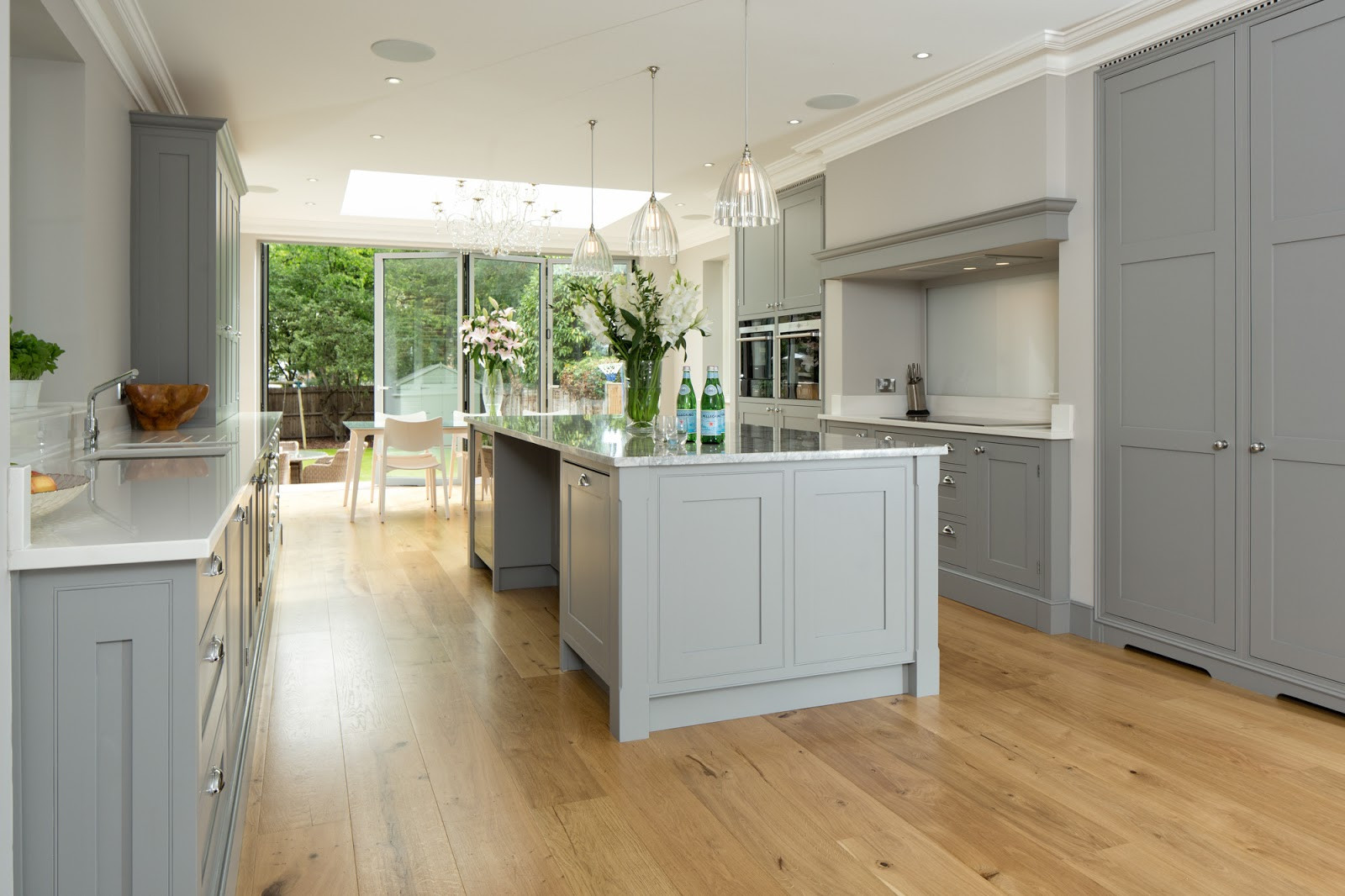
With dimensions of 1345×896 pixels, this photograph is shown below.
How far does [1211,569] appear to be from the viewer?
3.39 meters

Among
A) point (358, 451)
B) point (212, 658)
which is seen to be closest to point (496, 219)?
point (358, 451)

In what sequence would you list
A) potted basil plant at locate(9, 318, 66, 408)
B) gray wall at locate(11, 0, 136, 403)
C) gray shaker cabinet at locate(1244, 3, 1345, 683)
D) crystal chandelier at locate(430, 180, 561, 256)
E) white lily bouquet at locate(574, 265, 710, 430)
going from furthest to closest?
1. crystal chandelier at locate(430, 180, 561, 256)
2. white lily bouquet at locate(574, 265, 710, 430)
3. gray wall at locate(11, 0, 136, 403)
4. gray shaker cabinet at locate(1244, 3, 1345, 683)
5. potted basil plant at locate(9, 318, 66, 408)

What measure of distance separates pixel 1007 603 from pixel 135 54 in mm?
4574

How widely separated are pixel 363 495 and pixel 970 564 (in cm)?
577

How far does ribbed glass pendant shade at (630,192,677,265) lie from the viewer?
448 cm

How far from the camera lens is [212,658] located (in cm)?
164

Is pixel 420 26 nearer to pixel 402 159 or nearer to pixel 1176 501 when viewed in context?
pixel 402 159

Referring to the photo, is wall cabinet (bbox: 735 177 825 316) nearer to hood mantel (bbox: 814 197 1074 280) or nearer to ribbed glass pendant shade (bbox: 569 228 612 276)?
hood mantel (bbox: 814 197 1074 280)

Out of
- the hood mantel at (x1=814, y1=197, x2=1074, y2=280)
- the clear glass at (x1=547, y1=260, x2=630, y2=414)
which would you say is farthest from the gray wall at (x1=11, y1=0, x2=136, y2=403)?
the clear glass at (x1=547, y1=260, x2=630, y2=414)

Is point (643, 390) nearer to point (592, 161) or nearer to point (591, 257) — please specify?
point (591, 257)

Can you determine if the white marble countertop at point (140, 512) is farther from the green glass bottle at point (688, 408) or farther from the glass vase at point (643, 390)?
the green glass bottle at point (688, 408)

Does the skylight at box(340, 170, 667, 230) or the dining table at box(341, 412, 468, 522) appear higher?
the skylight at box(340, 170, 667, 230)

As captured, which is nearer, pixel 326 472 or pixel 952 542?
pixel 952 542

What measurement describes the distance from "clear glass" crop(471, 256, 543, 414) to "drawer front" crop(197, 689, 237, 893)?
701 cm
